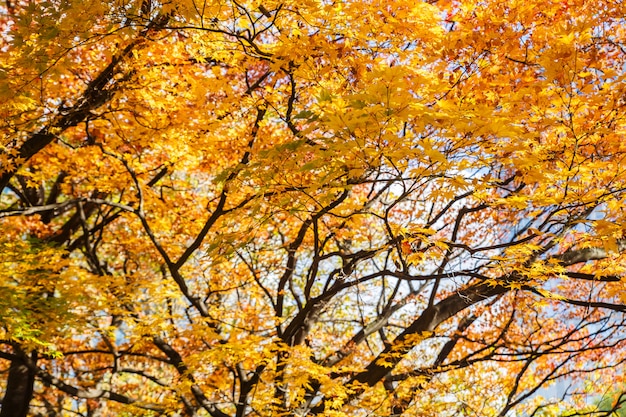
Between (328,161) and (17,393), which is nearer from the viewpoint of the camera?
(328,161)

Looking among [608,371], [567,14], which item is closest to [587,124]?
[567,14]

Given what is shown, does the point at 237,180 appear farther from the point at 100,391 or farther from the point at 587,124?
the point at 100,391

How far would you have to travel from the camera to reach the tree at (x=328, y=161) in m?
4.35

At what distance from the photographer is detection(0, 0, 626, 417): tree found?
4.35 meters

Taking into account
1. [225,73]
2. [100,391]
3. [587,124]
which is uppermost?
[225,73]

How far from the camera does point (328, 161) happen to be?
4.14 metres

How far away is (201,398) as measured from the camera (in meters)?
8.52

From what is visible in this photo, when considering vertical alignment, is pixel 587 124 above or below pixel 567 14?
below

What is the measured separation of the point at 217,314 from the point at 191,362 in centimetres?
264

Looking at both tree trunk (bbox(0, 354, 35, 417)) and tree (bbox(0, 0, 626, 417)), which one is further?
tree trunk (bbox(0, 354, 35, 417))

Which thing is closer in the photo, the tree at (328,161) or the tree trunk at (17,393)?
the tree at (328,161)

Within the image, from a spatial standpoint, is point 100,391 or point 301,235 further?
point 100,391

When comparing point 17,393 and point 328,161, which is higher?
point 17,393

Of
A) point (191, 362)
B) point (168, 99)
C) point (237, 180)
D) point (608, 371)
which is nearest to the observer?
point (237, 180)
